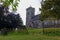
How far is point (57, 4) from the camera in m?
42.8

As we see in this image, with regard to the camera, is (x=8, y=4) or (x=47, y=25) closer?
(x=8, y=4)

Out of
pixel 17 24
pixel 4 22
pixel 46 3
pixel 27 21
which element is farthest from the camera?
pixel 27 21

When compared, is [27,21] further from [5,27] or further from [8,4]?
[8,4]

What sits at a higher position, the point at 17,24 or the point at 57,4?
the point at 57,4

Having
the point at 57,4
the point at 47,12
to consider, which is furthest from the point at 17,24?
the point at 57,4

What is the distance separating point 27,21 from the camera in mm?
105812

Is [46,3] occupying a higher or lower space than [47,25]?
higher

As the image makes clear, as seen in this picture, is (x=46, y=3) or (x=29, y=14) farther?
(x=29, y=14)

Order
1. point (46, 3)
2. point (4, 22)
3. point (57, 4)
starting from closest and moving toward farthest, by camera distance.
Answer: point (57, 4) < point (46, 3) < point (4, 22)

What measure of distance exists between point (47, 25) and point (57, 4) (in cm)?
4111

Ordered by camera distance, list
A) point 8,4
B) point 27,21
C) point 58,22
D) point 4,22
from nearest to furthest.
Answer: point 8,4 → point 4,22 → point 58,22 → point 27,21

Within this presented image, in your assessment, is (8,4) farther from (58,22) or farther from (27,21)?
(27,21)

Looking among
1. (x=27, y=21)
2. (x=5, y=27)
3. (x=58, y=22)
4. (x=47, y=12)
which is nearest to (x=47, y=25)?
(x=58, y=22)

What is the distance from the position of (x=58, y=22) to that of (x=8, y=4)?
75.1 metres
